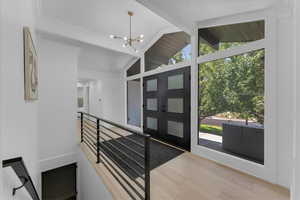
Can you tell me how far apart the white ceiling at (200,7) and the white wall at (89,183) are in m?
2.78

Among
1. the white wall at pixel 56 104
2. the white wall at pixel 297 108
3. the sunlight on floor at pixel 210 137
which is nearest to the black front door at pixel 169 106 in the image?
the sunlight on floor at pixel 210 137

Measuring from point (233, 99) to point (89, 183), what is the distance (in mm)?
3099

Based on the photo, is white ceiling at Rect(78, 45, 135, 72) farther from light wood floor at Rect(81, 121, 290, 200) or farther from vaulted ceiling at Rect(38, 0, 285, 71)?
light wood floor at Rect(81, 121, 290, 200)

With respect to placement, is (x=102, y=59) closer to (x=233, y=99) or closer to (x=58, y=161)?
(x=58, y=161)

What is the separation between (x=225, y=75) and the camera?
2.56m

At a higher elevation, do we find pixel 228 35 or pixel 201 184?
pixel 228 35

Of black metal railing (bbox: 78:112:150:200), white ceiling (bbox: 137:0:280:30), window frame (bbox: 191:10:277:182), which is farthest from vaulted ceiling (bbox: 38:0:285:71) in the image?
black metal railing (bbox: 78:112:150:200)

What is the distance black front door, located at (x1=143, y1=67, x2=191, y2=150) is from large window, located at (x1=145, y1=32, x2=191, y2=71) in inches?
13.5

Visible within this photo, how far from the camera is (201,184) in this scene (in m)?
1.94

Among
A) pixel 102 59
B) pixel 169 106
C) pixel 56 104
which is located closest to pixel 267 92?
pixel 169 106

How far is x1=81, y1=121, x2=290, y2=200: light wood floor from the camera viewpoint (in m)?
1.70

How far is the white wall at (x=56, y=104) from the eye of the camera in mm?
2969

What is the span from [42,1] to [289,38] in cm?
390

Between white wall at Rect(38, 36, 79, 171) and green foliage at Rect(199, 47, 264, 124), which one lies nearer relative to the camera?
green foliage at Rect(199, 47, 264, 124)
